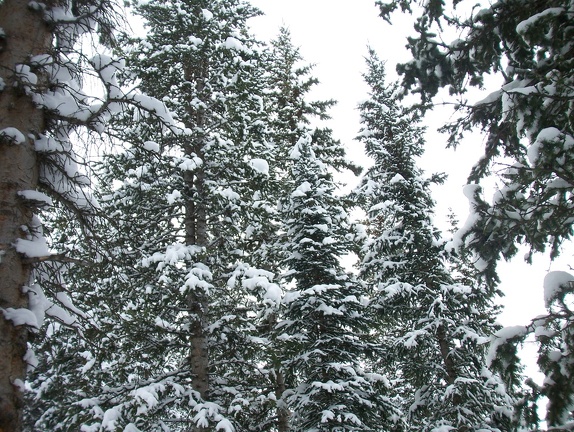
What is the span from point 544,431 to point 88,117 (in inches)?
199

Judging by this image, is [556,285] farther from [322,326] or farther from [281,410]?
[281,410]

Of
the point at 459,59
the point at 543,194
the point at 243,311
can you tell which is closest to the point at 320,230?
the point at 243,311

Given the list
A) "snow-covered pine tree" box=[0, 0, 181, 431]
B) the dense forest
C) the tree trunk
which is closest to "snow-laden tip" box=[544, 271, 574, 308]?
the dense forest

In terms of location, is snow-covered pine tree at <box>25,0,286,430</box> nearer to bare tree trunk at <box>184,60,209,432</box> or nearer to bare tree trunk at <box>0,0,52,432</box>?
bare tree trunk at <box>184,60,209,432</box>

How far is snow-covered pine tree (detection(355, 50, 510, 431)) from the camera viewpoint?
1011 centimetres

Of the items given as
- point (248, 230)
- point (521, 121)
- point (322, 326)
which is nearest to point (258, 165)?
point (248, 230)

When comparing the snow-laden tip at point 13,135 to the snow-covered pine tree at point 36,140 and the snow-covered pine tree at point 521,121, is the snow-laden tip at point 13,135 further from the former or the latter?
the snow-covered pine tree at point 521,121

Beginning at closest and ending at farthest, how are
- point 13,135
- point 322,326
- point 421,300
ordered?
point 13,135
point 322,326
point 421,300

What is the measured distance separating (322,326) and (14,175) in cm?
822

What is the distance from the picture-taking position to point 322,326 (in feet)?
33.0

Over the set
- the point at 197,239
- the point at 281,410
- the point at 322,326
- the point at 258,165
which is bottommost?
the point at 281,410

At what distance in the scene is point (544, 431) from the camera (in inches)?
119

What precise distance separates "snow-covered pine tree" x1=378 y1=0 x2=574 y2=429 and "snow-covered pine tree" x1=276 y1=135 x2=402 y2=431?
5.15 metres

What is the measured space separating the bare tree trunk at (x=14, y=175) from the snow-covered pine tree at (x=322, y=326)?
21.3 ft
